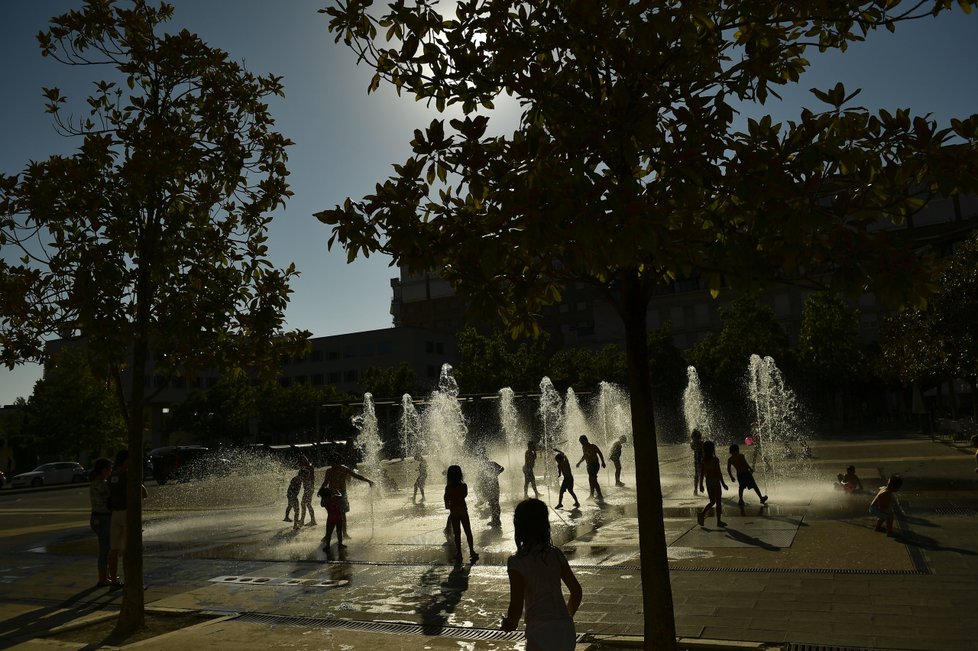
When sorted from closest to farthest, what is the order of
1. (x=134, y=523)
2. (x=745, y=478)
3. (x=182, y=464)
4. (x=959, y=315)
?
(x=134, y=523)
(x=745, y=478)
(x=959, y=315)
(x=182, y=464)

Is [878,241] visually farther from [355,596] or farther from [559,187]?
[355,596]

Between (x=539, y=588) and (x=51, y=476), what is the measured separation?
162 feet

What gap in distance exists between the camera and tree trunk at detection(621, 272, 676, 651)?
5.38 meters

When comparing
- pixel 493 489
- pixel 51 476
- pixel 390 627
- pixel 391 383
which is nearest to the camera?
pixel 390 627

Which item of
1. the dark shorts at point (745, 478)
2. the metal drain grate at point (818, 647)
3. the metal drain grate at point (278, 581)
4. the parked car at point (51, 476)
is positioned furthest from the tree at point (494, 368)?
the metal drain grate at point (818, 647)

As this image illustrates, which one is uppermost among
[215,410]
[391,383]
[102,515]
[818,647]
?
[391,383]

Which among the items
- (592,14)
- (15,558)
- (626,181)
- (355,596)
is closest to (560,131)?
(592,14)

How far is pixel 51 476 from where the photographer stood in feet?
149

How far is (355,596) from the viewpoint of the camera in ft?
31.8

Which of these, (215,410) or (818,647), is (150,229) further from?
(215,410)

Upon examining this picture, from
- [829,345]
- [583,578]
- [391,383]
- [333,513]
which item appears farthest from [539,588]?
[391,383]

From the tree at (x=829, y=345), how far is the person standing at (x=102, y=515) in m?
51.5

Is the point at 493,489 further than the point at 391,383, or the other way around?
the point at 391,383

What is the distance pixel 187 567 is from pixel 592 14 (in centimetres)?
1150
